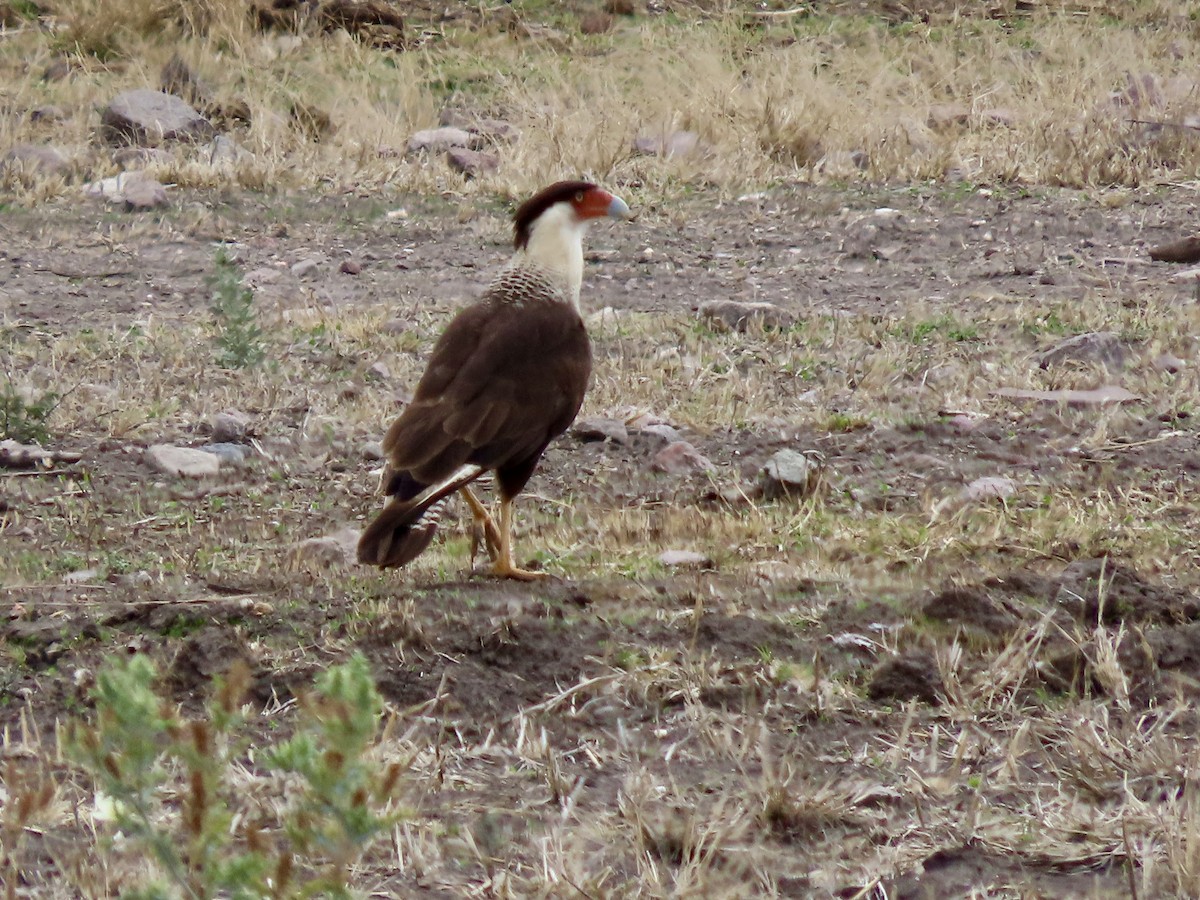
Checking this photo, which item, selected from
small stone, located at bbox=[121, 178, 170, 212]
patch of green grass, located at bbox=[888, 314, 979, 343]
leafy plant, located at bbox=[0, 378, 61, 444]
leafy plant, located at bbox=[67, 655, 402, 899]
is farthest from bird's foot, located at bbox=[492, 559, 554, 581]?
small stone, located at bbox=[121, 178, 170, 212]

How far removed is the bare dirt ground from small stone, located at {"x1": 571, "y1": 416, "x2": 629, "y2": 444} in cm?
13

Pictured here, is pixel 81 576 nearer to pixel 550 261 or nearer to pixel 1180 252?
pixel 550 261

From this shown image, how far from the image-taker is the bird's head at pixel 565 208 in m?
5.01

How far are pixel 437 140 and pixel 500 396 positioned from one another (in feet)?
20.1

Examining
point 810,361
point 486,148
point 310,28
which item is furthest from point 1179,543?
point 310,28

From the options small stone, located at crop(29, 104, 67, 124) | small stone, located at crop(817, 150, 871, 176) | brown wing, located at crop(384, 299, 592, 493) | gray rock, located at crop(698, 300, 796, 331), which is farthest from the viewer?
small stone, located at crop(29, 104, 67, 124)

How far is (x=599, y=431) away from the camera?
215 inches

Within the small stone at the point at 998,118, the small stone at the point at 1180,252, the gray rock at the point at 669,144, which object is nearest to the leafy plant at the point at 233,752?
the small stone at the point at 1180,252

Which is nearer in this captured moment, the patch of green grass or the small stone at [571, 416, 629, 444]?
the small stone at [571, 416, 629, 444]

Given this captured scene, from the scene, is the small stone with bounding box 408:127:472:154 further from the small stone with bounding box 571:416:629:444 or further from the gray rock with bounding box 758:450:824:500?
the gray rock with bounding box 758:450:824:500

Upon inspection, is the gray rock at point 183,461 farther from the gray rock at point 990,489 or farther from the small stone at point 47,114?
the small stone at point 47,114

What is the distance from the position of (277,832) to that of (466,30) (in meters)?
11.2

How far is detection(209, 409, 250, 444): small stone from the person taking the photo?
550cm

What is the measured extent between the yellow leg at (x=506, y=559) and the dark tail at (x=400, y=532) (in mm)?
298
